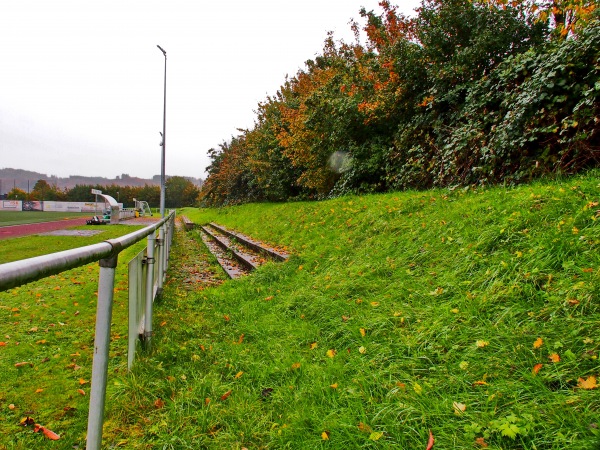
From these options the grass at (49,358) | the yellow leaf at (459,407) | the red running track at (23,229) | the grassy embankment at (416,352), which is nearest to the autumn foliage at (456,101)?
the grassy embankment at (416,352)

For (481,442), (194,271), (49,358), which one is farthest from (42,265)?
(194,271)

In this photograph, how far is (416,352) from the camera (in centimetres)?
217

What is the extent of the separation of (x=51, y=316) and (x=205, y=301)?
1.83m

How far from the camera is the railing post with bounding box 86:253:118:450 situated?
1314 millimetres

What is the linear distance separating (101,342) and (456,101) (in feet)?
24.1

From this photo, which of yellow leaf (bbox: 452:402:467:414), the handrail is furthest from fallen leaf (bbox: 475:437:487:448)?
the handrail

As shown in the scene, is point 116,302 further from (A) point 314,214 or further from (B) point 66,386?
(A) point 314,214

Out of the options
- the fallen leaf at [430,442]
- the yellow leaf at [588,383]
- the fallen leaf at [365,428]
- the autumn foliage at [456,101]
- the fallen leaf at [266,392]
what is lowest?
the fallen leaf at [266,392]

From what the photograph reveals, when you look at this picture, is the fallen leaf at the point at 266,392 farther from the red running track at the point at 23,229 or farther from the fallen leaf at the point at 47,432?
the red running track at the point at 23,229

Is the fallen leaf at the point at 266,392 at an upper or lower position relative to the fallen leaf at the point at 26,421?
upper

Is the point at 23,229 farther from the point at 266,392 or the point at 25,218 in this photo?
the point at 266,392

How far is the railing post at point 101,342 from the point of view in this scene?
1314 millimetres

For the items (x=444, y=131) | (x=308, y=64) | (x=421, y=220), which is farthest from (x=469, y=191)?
(x=308, y=64)

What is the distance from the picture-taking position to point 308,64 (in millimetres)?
15562
